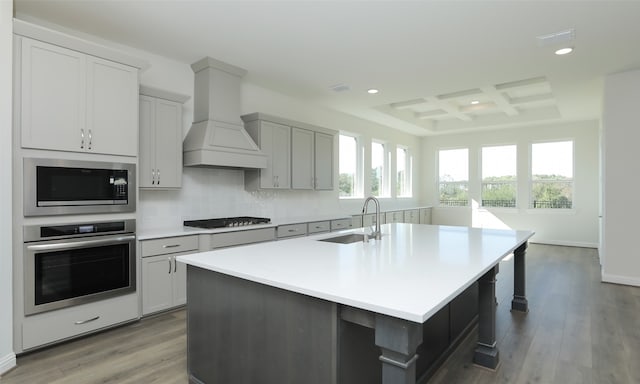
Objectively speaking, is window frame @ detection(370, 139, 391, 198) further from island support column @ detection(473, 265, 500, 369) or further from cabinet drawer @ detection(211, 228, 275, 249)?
island support column @ detection(473, 265, 500, 369)

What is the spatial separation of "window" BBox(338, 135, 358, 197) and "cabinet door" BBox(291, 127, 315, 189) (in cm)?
141

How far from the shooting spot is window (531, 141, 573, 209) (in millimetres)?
7473

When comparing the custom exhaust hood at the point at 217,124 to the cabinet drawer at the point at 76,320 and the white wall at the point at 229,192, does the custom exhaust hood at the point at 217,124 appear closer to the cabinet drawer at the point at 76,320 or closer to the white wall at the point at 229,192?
the white wall at the point at 229,192

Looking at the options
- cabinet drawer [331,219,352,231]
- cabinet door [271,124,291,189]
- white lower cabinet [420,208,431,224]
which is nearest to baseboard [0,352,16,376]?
cabinet door [271,124,291,189]

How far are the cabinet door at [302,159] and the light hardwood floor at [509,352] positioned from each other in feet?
7.88

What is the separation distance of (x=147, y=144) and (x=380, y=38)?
249cm

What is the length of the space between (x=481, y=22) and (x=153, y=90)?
309 cm

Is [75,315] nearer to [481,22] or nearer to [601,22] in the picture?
[481,22]

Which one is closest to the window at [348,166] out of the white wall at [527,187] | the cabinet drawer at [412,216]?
the cabinet drawer at [412,216]

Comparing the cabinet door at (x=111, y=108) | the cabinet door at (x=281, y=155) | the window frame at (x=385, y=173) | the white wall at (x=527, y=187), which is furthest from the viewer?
the window frame at (x=385, y=173)

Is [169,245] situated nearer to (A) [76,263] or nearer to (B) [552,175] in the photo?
(A) [76,263]

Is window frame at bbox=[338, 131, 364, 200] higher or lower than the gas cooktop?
higher

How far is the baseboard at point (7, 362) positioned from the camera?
7.54 ft

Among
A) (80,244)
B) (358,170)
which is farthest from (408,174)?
(80,244)
